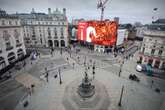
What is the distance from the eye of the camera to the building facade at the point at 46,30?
55688mm

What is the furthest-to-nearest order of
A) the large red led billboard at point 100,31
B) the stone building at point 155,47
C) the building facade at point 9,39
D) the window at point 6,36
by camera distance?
the large red led billboard at point 100,31 → the window at point 6,36 → the stone building at point 155,47 → the building facade at point 9,39

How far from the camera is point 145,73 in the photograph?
32500 millimetres

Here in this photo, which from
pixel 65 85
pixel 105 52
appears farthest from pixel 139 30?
pixel 65 85

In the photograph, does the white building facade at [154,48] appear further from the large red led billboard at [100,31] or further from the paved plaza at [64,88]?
the large red led billboard at [100,31]

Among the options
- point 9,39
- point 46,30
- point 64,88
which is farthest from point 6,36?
point 64,88

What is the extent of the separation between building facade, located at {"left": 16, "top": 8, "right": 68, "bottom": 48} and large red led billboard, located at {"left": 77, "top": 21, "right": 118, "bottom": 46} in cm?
1446

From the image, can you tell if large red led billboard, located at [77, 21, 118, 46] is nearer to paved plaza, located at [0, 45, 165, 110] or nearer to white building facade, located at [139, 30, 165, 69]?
white building facade, located at [139, 30, 165, 69]

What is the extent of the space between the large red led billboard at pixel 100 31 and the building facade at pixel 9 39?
29.9m

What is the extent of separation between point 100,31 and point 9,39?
36.7m

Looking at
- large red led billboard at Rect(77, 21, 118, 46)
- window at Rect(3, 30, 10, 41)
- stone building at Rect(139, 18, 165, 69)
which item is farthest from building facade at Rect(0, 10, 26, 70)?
stone building at Rect(139, 18, 165, 69)

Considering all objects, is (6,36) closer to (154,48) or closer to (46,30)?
(46,30)

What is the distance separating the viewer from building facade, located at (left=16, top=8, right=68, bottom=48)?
5569 centimetres

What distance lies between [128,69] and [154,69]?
31.8 ft

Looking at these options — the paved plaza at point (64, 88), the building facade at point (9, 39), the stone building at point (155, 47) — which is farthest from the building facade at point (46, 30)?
the stone building at point (155, 47)
